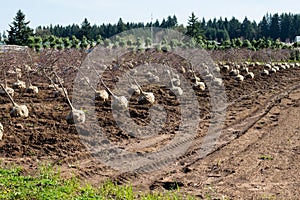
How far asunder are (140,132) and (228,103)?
605cm

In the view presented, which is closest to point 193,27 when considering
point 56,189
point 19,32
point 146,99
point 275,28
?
point 19,32

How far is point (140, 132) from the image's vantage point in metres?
10.2

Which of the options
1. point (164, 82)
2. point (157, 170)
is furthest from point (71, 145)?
point (164, 82)

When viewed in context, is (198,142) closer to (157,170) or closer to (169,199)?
(157,170)

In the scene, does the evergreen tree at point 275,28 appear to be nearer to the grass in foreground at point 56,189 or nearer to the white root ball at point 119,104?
the white root ball at point 119,104

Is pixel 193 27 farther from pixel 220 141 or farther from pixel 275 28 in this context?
pixel 220 141

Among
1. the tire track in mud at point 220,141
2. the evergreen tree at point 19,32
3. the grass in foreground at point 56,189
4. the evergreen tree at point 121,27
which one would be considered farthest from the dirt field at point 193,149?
the evergreen tree at point 121,27

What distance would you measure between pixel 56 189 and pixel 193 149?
3760 mm

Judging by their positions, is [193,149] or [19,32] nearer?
[193,149]

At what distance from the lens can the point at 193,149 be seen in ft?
29.1

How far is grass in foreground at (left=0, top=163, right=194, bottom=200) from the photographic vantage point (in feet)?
19.2

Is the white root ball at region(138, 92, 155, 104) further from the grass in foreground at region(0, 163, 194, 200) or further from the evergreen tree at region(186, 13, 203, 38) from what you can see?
the evergreen tree at region(186, 13, 203, 38)

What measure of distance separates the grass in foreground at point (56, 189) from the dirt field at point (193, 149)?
15.4 inches

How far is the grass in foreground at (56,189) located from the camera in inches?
231
